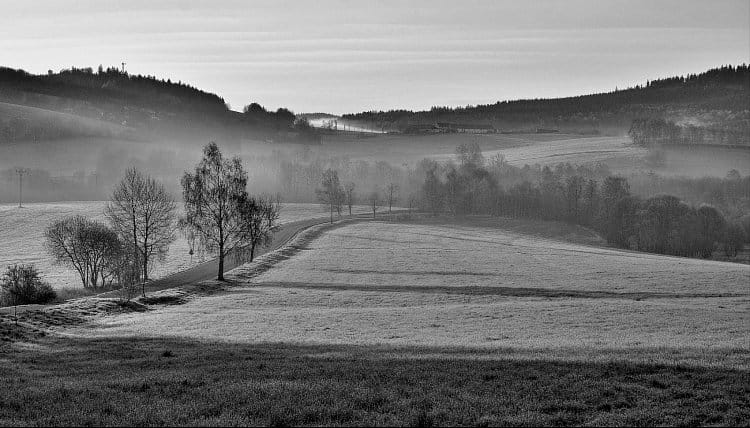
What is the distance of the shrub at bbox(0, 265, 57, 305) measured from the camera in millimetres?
51500

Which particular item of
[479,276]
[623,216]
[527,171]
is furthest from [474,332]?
[527,171]

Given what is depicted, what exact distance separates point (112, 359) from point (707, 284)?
5576 centimetres

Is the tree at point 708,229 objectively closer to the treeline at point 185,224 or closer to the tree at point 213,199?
the treeline at point 185,224

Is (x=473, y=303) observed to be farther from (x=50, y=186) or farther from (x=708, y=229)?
(x=50, y=186)

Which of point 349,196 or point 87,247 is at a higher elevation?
point 349,196

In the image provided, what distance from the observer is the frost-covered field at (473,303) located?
1289 inches

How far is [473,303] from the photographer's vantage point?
4981 centimetres

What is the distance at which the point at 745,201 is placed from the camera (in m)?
157

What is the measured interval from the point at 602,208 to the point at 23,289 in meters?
121

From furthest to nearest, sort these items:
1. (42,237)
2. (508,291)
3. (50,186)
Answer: (50,186) < (42,237) < (508,291)

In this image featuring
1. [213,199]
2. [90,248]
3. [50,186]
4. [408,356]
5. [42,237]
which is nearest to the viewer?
[408,356]

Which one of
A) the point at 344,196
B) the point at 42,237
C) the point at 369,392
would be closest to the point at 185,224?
the point at 42,237

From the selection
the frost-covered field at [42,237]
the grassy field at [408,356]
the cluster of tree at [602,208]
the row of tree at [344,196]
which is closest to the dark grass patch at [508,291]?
the grassy field at [408,356]

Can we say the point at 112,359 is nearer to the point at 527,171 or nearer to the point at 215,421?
the point at 215,421
